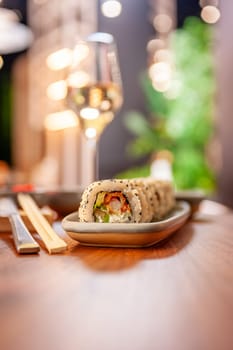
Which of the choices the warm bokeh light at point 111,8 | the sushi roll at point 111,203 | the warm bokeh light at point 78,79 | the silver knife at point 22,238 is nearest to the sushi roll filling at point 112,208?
the sushi roll at point 111,203

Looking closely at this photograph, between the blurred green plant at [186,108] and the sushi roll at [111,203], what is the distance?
5321 mm

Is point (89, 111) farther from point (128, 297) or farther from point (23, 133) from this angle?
point (23, 133)

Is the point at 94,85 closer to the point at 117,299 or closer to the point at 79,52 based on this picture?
the point at 79,52

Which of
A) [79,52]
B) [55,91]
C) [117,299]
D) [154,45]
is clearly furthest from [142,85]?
[117,299]

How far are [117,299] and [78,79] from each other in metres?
0.94

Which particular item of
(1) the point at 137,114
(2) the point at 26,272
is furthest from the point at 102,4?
(2) the point at 26,272

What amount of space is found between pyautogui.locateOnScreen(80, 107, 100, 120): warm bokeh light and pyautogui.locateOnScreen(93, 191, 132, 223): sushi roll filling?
2.14ft

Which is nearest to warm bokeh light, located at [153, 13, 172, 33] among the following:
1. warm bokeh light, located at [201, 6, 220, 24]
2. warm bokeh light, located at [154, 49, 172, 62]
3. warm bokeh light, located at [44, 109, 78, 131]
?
warm bokeh light, located at [154, 49, 172, 62]

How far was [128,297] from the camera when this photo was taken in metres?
0.40

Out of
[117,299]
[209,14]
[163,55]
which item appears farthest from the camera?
[163,55]

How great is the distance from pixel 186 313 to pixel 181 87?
6.16 m

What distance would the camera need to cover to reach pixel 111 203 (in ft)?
2.32

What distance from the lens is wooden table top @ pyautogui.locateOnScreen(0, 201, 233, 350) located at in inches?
11.8

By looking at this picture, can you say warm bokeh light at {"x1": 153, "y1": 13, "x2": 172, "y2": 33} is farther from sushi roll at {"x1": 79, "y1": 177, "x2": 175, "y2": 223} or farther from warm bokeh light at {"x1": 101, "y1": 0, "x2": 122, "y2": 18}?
sushi roll at {"x1": 79, "y1": 177, "x2": 175, "y2": 223}
